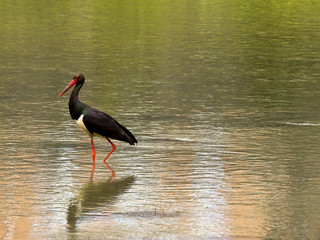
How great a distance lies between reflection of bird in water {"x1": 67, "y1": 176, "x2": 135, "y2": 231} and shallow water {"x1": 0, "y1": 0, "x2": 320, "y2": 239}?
2 centimetres

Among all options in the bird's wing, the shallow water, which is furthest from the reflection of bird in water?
the bird's wing

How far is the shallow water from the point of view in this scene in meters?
8.94

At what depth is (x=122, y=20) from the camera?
122ft

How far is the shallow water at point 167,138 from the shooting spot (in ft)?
29.3

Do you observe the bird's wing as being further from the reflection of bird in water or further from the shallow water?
the reflection of bird in water

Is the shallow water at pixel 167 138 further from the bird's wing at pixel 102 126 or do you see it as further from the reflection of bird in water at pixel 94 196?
the bird's wing at pixel 102 126

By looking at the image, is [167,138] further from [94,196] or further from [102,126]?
[94,196]

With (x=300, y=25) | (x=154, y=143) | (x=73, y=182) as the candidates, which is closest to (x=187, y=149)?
(x=154, y=143)

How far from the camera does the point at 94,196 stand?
10.0 meters

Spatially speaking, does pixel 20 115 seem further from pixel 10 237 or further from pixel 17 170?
pixel 10 237

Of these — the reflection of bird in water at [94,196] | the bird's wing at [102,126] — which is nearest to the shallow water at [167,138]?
the reflection of bird in water at [94,196]

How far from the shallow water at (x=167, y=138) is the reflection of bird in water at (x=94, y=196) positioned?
0.07 feet

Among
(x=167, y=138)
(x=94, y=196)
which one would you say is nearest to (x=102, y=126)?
(x=94, y=196)

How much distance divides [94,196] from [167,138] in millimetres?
3512
